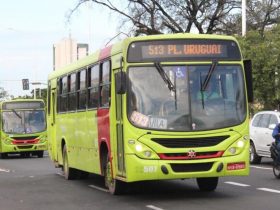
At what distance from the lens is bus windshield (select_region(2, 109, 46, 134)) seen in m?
30.6

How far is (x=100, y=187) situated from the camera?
14875 millimetres

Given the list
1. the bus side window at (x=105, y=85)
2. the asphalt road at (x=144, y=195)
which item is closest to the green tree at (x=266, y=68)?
the asphalt road at (x=144, y=195)

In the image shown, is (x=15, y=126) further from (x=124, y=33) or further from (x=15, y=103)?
(x=124, y=33)

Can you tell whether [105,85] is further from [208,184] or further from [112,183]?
[208,184]

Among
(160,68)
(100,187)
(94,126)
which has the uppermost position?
(160,68)

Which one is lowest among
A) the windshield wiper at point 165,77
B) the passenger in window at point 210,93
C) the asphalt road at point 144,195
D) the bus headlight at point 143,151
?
the asphalt road at point 144,195

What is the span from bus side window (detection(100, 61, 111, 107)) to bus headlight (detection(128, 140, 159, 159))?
1594 millimetres

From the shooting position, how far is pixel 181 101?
1148 cm

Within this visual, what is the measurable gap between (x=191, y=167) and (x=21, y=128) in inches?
807

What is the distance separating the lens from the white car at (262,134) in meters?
19.7

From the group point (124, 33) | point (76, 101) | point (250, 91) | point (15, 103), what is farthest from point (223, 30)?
point (250, 91)

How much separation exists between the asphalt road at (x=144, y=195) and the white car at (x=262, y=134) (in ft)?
8.54

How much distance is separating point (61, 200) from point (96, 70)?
9.64ft

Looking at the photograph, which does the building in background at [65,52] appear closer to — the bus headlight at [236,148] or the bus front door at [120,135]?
the bus front door at [120,135]
